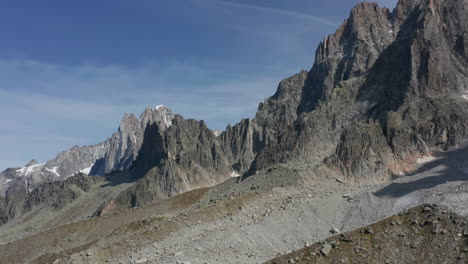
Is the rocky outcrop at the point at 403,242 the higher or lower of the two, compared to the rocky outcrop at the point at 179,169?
lower

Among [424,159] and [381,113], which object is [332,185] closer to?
[424,159]

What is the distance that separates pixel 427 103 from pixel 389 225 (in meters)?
85.9

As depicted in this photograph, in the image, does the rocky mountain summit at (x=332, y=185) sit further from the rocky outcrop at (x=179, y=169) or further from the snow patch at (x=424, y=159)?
the rocky outcrop at (x=179, y=169)

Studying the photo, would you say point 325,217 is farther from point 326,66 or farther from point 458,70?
point 326,66

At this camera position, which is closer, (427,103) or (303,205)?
(303,205)

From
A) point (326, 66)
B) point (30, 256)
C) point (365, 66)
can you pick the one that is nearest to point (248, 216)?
point (30, 256)

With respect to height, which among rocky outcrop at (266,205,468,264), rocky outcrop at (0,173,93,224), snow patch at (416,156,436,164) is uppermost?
rocky outcrop at (0,173,93,224)

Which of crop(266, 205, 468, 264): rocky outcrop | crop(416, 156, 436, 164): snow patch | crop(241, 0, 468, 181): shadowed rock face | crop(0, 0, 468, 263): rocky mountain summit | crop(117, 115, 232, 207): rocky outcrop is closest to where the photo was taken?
crop(266, 205, 468, 264): rocky outcrop

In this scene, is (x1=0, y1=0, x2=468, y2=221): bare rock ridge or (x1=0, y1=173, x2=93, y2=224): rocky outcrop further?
(x1=0, y1=173, x2=93, y2=224): rocky outcrop

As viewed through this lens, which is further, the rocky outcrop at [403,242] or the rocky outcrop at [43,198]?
the rocky outcrop at [43,198]

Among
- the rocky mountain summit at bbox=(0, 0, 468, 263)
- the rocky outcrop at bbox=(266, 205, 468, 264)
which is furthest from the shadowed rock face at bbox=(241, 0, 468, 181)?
the rocky outcrop at bbox=(266, 205, 468, 264)

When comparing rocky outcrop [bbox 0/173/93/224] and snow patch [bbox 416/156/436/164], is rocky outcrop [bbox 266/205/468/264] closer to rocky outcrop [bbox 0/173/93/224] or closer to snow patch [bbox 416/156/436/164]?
snow patch [bbox 416/156/436/164]

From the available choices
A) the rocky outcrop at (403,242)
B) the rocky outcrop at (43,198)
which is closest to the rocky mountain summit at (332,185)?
the rocky outcrop at (403,242)

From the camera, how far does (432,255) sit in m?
27.6
